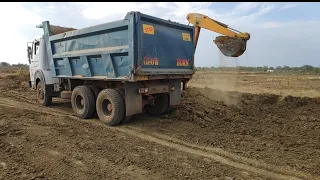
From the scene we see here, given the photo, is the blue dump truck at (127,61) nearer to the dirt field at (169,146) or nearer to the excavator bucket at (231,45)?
the excavator bucket at (231,45)

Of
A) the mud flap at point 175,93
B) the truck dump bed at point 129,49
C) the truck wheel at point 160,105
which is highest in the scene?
the truck dump bed at point 129,49

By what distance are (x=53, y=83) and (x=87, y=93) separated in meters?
2.74

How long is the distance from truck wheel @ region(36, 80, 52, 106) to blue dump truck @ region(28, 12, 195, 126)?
1297 millimetres

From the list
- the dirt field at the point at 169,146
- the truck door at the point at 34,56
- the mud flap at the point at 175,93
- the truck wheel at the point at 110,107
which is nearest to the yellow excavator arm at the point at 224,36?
the mud flap at the point at 175,93

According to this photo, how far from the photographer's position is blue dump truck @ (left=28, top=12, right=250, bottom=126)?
6.95 m

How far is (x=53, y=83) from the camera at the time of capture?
10.4 m

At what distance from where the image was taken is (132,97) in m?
7.34

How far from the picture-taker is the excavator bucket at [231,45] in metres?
9.22

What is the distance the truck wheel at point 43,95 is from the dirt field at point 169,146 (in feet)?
5.73

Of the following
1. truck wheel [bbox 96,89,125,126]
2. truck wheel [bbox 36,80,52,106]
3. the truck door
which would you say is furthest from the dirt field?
the truck door

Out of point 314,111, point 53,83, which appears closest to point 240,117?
point 314,111

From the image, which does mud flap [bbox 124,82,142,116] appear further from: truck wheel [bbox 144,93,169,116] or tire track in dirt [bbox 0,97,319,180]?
truck wheel [bbox 144,93,169,116]

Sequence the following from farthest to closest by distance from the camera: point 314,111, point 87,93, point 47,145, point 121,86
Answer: point 314,111
point 87,93
point 121,86
point 47,145

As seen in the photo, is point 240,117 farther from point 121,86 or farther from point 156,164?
point 156,164
